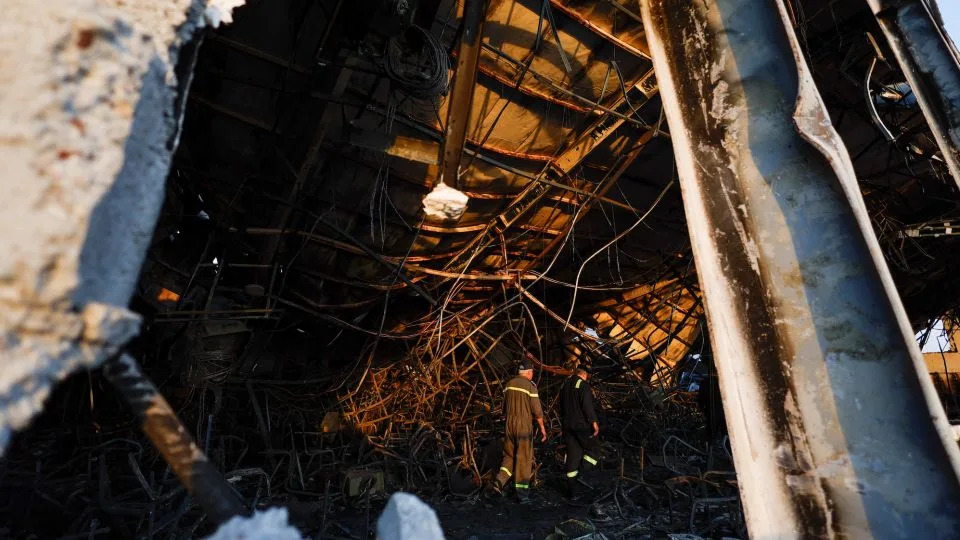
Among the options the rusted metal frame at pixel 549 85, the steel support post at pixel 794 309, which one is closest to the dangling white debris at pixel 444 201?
the rusted metal frame at pixel 549 85

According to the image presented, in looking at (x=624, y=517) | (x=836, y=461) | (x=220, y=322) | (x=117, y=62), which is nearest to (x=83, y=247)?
(x=117, y=62)

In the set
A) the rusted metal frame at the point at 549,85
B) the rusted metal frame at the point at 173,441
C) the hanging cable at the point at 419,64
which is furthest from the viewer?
the rusted metal frame at the point at 549,85

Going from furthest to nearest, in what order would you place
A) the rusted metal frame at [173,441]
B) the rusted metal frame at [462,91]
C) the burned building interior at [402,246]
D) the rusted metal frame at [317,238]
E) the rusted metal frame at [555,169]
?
the rusted metal frame at [555,169] → the rusted metal frame at [317,238] → the burned building interior at [402,246] → the rusted metal frame at [462,91] → the rusted metal frame at [173,441]

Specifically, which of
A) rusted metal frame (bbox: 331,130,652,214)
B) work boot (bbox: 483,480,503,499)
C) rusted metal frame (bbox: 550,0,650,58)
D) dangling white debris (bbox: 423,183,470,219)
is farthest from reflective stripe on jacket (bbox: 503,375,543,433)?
rusted metal frame (bbox: 550,0,650,58)

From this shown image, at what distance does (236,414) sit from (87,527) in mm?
3106

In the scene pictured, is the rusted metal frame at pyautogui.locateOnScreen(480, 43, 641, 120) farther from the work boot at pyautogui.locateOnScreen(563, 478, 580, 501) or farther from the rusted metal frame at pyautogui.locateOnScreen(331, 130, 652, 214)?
the work boot at pyautogui.locateOnScreen(563, 478, 580, 501)

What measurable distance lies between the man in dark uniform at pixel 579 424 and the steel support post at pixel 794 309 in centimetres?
518

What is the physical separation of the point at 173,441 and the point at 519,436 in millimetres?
5671

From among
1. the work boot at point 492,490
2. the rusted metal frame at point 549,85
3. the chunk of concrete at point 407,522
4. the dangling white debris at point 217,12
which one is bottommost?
the work boot at point 492,490

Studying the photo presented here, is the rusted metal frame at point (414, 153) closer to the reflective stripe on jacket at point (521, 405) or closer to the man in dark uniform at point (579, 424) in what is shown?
the reflective stripe on jacket at point (521, 405)

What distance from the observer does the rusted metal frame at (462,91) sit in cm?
361

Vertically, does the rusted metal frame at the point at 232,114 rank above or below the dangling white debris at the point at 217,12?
above

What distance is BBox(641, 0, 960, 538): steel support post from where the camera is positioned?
1.27 metres

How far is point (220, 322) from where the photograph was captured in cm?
579
